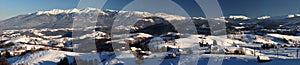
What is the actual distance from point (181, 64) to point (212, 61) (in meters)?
2.96

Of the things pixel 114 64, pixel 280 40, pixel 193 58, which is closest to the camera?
pixel 193 58

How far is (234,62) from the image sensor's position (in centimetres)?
3497

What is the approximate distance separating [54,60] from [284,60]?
40487 millimetres

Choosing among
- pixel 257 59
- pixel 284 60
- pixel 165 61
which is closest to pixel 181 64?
pixel 165 61

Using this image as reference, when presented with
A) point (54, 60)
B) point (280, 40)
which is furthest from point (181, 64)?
point (280, 40)

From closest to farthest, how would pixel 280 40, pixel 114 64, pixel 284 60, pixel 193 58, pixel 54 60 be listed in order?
pixel 284 60
pixel 193 58
pixel 114 64
pixel 54 60
pixel 280 40

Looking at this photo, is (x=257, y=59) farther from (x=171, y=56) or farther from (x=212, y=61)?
(x=171, y=56)

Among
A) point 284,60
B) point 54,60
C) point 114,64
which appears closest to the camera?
point 284,60

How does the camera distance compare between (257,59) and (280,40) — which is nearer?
(257,59)

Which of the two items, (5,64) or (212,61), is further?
(5,64)

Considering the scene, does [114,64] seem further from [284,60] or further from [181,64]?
[284,60]

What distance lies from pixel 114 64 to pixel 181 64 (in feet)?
29.3

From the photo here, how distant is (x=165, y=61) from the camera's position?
39719mm

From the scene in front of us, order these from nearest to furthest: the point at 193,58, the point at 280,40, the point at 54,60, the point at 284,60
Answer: the point at 284,60 < the point at 193,58 < the point at 54,60 < the point at 280,40
